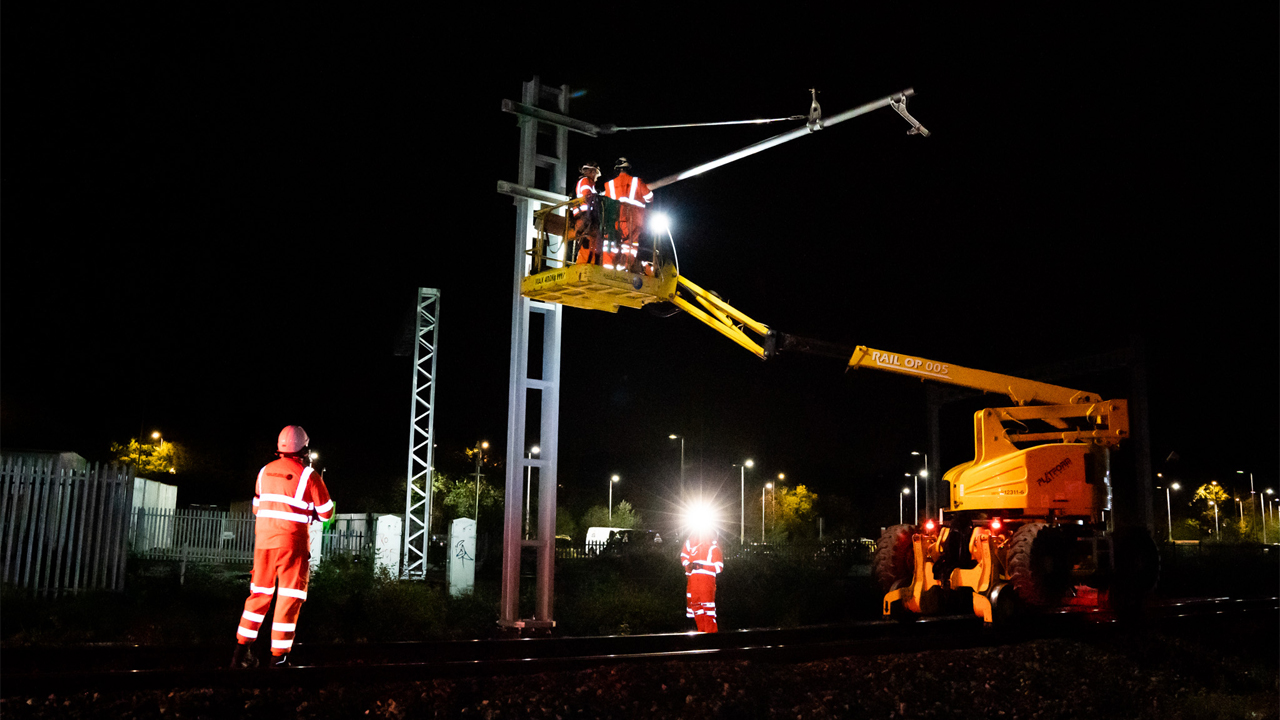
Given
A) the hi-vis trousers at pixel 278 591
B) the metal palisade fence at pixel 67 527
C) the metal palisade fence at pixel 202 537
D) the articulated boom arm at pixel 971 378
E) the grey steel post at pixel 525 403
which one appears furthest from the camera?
the metal palisade fence at pixel 202 537

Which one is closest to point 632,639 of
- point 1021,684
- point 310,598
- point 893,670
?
point 893,670

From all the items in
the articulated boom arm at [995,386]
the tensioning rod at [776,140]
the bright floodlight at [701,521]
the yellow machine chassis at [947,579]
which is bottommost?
the yellow machine chassis at [947,579]

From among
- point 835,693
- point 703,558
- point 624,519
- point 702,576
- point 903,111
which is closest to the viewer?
point 835,693

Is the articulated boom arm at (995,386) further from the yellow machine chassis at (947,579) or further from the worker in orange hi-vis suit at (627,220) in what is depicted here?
the yellow machine chassis at (947,579)

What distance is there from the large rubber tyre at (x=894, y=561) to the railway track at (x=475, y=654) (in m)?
0.65

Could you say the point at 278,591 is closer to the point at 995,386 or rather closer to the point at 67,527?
the point at 67,527

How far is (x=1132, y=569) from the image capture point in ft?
44.6

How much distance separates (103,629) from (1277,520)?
2395 inches

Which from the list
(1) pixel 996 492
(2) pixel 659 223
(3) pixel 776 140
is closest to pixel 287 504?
(2) pixel 659 223

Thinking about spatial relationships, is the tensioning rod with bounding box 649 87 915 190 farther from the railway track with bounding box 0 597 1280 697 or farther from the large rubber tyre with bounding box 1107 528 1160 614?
the large rubber tyre with bounding box 1107 528 1160 614

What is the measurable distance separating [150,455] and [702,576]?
53364 millimetres

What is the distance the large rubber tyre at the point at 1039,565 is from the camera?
39.2 feet

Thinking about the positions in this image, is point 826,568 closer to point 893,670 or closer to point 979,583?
point 979,583

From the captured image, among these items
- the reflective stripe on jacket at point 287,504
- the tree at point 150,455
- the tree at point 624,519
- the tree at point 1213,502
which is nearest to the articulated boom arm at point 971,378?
the reflective stripe on jacket at point 287,504
